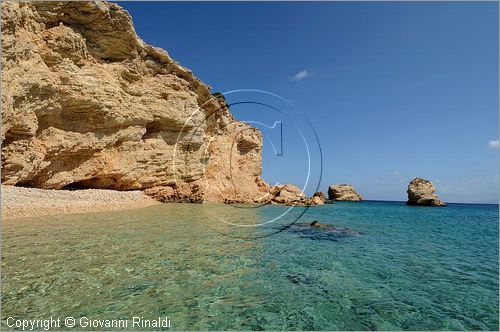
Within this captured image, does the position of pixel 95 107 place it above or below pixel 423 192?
above

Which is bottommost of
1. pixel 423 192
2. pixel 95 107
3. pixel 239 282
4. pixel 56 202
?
pixel 239 282

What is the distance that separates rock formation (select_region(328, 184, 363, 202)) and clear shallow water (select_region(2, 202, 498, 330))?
77262mm

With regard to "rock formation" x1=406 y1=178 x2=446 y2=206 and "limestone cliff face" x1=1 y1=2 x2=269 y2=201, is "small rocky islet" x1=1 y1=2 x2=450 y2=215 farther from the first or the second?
"rock formation" x1=406 y1=178 x2=446 y2=206

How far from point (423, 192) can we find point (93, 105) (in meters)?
73.7

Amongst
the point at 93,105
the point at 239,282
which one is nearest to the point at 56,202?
the point at 93,105

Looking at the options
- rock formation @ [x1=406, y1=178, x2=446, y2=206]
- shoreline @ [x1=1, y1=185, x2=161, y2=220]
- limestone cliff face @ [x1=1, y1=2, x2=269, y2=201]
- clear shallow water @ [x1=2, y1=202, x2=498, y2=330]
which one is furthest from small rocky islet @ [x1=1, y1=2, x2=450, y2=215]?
rock formation @ [x1=406, y1=178, x2=446, y2=206]

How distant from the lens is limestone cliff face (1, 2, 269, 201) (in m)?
19.9

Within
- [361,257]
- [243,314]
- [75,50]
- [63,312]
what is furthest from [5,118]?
[361,257]

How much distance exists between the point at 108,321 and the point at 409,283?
803cm

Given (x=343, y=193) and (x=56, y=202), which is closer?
(x=56, y=202)

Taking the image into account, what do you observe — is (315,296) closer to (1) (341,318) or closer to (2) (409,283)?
(1) (341,318)

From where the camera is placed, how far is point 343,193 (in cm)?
8956

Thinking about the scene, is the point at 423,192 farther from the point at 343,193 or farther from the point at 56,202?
the point at 56,202

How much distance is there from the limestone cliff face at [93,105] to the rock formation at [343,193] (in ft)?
195
